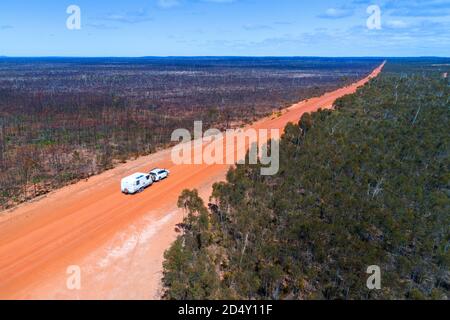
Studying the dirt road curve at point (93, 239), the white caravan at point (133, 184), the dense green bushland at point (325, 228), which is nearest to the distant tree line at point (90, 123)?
the dirt road curve at point (93, 239)

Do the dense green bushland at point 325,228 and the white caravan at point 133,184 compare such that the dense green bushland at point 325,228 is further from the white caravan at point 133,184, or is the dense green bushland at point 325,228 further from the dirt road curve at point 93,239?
the white caravan at point 133,184

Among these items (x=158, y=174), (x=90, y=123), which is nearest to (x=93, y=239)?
(x=158, y=174)

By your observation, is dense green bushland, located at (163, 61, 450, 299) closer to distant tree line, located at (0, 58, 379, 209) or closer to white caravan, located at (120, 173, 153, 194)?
white caravan, located at (120, 173, 153, 194)

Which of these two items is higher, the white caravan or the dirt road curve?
the white caravan

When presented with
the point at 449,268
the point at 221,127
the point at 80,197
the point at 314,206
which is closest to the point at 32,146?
the point at 80,197

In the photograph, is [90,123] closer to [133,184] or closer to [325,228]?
[133,184]

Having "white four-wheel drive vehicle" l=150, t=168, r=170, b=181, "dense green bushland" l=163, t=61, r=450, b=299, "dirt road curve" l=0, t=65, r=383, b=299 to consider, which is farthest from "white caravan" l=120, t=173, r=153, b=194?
"dense green bushland" l=163, t=61, r=450, b=299
